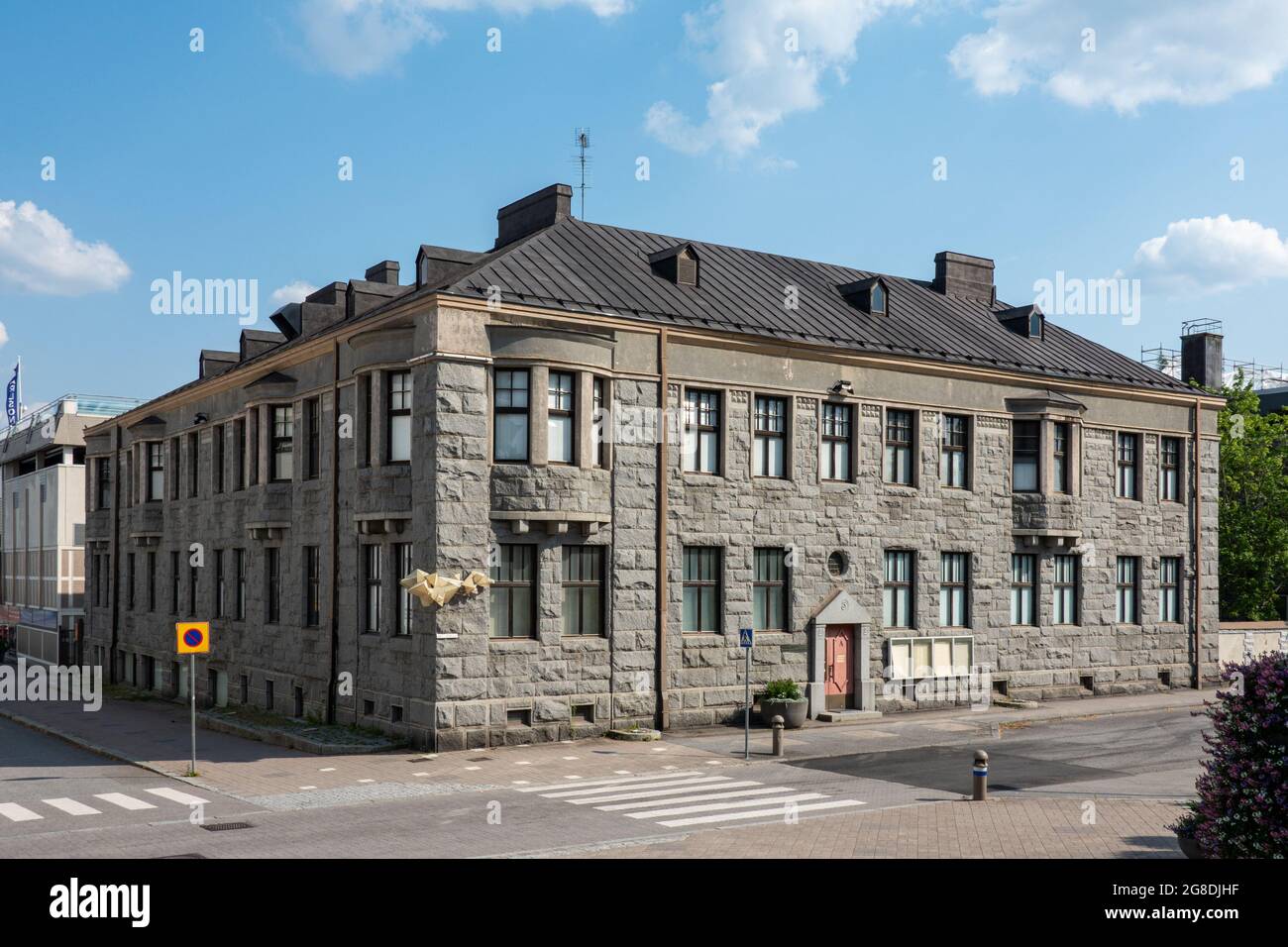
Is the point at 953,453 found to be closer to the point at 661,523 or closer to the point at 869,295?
the point at 869,295

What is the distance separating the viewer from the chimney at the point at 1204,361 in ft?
157

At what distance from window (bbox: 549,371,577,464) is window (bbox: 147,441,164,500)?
22.0m

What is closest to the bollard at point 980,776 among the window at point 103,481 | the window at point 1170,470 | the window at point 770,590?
the window at point 770,590

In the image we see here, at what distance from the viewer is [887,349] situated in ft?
105

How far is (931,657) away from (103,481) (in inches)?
1295

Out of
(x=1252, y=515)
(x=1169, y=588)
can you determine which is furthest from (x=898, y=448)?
(x=1252, y=515)

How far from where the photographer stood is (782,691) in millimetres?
28641

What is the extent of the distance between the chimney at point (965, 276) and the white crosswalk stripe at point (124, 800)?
28.8 meters

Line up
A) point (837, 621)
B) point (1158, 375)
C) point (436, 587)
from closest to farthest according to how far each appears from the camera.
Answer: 1. point (436, 587)
2. point (837, 621)
3. point (1158, 375)

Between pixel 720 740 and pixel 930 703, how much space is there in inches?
331

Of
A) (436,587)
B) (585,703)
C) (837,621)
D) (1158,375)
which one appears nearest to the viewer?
(436,587)

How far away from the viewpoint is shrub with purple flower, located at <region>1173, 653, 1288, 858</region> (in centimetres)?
1295

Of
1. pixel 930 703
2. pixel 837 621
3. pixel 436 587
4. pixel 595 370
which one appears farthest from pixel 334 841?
pixel 930 703
